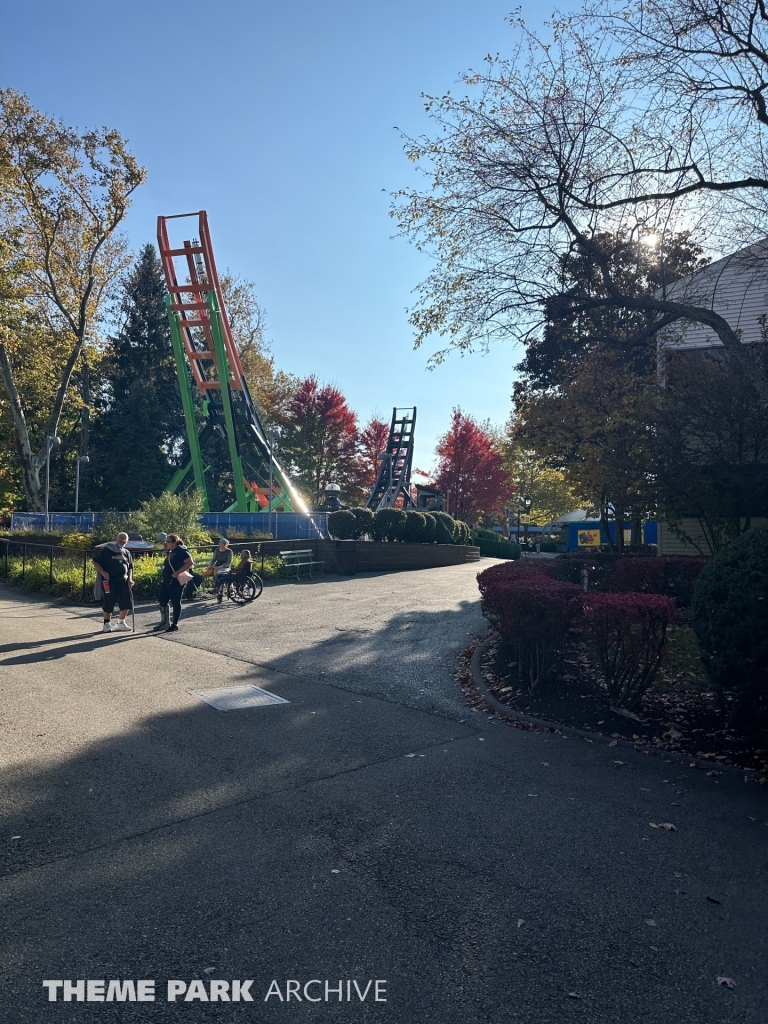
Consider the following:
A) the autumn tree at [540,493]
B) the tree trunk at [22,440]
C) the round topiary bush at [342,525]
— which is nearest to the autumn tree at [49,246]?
the tree trunk at [22,440]

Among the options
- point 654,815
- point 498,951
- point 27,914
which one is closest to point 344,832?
point 498,951

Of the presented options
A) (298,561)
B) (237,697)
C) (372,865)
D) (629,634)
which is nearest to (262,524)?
(298,561)

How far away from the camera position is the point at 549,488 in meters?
45.8

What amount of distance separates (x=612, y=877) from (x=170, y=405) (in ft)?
137

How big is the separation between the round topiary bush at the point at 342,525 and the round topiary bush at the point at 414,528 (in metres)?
2.27

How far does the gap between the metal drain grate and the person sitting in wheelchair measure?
7076mm

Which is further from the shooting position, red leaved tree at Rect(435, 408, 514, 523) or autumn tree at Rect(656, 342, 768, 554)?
red leaved tree at Rect(435, 408, 514, 523)

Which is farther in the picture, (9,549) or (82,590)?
(9,549)

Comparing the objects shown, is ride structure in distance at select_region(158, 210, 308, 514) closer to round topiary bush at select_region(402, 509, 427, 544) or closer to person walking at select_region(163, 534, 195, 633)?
round topiary bush at select_region(402, 509, 427, 544)

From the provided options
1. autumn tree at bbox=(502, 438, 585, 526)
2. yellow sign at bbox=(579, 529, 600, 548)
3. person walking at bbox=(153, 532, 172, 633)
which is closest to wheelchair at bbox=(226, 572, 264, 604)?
person walking at bbox=(153, 532, 172, 633)

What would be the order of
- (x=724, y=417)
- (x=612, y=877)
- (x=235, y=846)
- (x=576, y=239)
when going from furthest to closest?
(x=724, y=417) → (x=576, y=239) → (x=235, y=846) → (x=612, y=877)

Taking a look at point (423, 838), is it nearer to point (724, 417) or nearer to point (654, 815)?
point (654, 815)

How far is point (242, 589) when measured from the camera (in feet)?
48.5

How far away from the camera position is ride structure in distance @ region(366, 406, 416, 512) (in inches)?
1518
